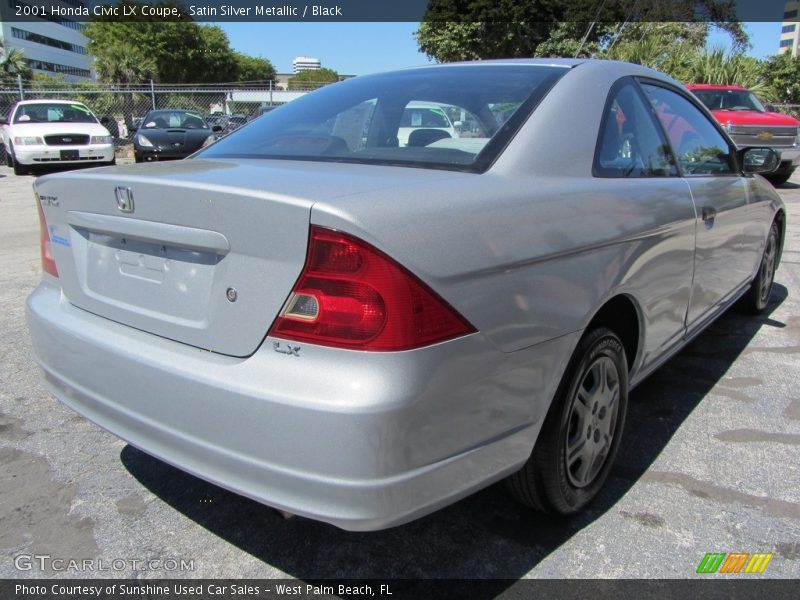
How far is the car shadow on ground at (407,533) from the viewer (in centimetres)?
208

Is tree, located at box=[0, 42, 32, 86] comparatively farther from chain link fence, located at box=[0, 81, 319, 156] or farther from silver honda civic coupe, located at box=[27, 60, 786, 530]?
silver honda civic coupe, located at box=[27, 60, 786, 530]

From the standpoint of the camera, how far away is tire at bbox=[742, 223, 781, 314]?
448 centimetres

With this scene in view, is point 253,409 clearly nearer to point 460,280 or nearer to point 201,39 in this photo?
point 460,280

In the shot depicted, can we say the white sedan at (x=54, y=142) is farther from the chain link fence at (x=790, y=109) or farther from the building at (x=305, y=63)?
the building at (x=305, y=63)

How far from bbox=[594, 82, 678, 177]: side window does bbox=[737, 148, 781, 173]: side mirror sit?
1.11 metres

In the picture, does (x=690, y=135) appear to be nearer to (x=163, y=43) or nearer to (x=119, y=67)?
(x=119, y=67)

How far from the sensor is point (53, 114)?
14.2m

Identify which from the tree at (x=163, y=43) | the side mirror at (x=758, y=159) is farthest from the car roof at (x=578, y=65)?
the tree at (x=163, y=43)

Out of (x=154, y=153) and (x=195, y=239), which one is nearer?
(x=195, y=239)

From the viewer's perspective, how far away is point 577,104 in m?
2.29

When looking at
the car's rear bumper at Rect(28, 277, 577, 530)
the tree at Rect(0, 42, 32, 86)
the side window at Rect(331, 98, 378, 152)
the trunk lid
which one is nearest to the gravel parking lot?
the car's rear bumper at Rect(28, 277, 577, 530)

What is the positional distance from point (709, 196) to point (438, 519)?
1.92 meters

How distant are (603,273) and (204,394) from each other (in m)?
1.29

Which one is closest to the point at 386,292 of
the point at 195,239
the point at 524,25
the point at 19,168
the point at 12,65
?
the point at 195,239
